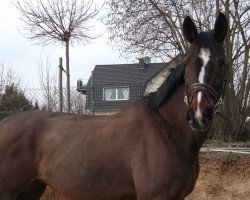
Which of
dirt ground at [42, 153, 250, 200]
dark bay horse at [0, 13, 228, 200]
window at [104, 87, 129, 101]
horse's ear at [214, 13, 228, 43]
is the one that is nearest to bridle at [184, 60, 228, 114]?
dark bay horse at [0, 13, 228, 200]

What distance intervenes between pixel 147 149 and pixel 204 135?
491mm

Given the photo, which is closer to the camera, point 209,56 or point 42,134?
point 209,56

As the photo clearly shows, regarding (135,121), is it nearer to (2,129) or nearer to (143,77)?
(2,129)

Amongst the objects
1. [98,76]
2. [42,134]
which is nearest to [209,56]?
[42,134]

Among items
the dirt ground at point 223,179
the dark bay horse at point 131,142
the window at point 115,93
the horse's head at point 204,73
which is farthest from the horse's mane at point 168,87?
the window at point 115,93

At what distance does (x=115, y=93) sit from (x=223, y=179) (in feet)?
16.6

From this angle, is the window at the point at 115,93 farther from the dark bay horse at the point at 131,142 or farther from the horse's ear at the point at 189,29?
the horse's ear at the point at 189,29

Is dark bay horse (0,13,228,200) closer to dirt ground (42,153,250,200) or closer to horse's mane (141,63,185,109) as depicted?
horse's mane (141,63,185,109)

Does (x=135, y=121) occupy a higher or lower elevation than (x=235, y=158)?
higher

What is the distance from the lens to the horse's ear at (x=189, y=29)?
12.3 feet

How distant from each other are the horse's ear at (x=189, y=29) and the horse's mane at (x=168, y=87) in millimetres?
242

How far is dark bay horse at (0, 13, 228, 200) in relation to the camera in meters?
3.58

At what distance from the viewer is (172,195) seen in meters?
3.70

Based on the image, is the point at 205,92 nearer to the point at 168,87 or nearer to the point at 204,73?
the point at 204,73
